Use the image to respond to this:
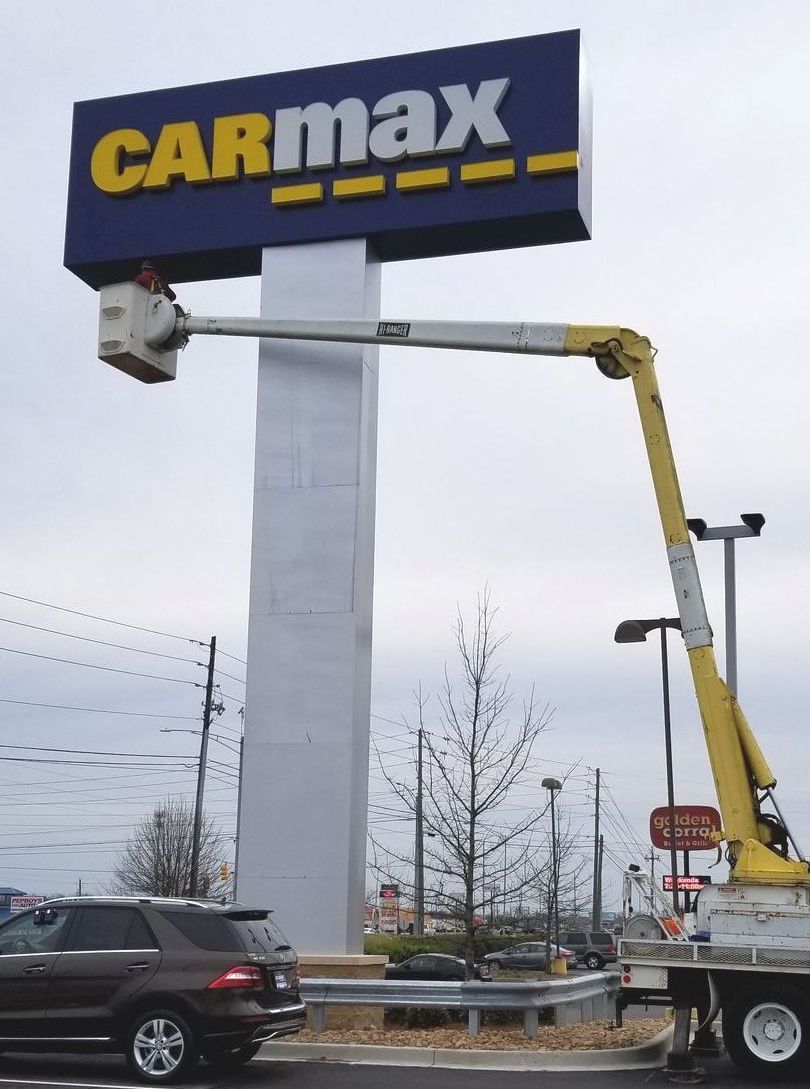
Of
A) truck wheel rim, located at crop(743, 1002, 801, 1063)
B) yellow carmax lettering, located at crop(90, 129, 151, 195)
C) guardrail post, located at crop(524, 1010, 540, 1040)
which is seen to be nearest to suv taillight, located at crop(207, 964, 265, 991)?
guardrail post, located at crop(524, 1010, 540, 1040)

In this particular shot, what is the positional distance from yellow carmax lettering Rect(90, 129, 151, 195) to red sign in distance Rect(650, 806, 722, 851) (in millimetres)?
13612

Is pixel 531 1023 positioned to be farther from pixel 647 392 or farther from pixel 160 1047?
pixel 647 392

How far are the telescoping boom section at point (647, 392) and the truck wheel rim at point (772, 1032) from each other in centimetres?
126

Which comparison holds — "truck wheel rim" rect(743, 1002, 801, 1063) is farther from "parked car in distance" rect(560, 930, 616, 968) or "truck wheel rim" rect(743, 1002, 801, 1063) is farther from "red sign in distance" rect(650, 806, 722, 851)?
"parked car in distance" rect(560, 930, 616, 968)

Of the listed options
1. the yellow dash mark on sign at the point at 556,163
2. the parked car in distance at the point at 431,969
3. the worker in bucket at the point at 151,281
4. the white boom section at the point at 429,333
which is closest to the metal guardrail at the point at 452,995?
the white boom section at the point at 429,333

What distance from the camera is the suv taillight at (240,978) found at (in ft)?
39.7

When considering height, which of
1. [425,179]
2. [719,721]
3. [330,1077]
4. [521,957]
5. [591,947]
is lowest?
[591,947]

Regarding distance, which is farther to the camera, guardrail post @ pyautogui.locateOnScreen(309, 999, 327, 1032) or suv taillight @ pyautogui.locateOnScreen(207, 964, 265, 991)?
guardrail post @ pyautogui.locateOnScreen(309, 999, 327, 1032)

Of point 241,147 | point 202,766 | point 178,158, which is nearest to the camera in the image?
point 241,147

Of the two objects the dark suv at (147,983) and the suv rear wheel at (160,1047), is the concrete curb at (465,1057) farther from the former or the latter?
the suv rear wheel at (160,1047)

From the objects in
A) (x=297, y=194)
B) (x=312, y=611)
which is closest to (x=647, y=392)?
(x=312, y=611)

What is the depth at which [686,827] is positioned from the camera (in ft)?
84.5

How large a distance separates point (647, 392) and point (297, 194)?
6.40 metres

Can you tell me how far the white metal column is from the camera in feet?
56.3
